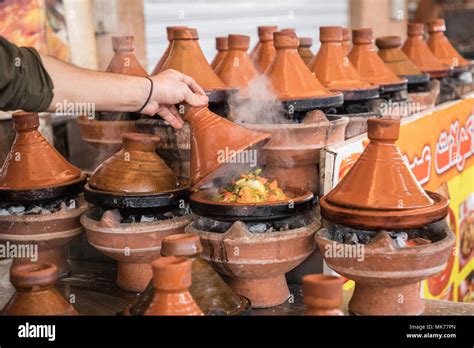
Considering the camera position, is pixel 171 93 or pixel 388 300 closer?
pixel 388 300

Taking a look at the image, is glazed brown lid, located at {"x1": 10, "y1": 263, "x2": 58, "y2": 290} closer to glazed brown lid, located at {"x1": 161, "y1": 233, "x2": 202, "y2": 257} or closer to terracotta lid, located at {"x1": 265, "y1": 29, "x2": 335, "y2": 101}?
glazed brown lid, located at {"x1": 161, "y1": 233, "x2": 202, "y2": 257}

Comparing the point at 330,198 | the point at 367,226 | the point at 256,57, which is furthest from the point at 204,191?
the point at 256,57

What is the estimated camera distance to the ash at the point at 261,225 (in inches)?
93.8

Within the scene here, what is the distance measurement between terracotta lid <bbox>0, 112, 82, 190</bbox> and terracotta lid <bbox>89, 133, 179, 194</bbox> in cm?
21

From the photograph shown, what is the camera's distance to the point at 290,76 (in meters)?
2.74

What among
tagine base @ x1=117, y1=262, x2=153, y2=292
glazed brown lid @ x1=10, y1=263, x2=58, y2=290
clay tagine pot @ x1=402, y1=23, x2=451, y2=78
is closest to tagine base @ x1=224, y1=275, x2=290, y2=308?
tagine base @ x1=117, y1=262, x2=153, y2=292

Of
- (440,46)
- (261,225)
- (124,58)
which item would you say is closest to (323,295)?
(261,225)

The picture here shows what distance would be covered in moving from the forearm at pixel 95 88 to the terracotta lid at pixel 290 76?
56cm

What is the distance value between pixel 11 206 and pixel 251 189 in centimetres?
97

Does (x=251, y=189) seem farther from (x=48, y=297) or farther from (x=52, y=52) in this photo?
(x=52, y=52)

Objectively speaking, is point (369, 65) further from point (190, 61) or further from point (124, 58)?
point (124, 58)
